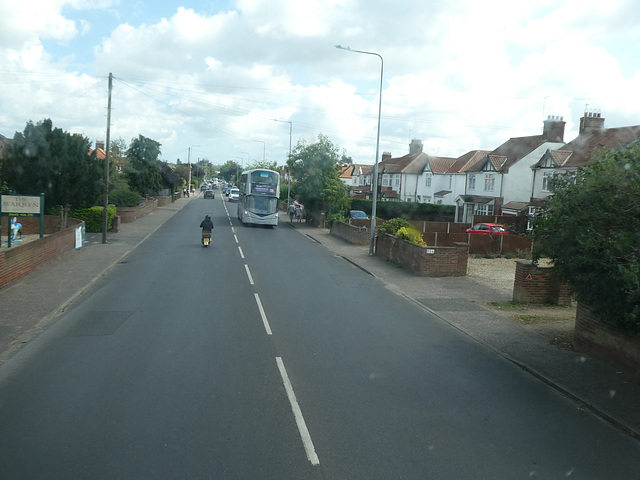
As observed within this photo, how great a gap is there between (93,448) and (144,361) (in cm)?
307

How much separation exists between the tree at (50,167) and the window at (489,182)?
→ 32488 mm

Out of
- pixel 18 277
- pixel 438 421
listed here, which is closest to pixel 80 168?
pixel 18 277

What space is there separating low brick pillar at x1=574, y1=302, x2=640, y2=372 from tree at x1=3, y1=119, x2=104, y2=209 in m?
24.0

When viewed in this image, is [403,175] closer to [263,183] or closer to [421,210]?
[421,210]

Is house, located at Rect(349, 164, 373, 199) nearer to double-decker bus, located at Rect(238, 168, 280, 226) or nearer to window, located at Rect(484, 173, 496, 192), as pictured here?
window, located at Rect(484, 173, 496, 192)

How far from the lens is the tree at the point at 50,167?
2553 centimetres

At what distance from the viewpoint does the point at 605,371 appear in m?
8.99

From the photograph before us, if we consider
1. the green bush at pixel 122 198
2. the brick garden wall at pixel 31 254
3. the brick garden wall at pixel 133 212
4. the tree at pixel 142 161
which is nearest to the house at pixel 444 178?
the tree at pixel 142 161

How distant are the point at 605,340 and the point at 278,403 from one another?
19.8 feet

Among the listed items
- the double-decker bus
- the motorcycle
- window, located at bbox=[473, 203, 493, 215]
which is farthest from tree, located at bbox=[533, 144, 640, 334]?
window, located at bbox=[473, 203, 493, 215]

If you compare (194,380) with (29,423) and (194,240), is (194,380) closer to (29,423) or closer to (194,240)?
(29,423)

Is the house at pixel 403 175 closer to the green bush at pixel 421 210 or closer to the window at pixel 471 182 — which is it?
the window at pixel 471 182

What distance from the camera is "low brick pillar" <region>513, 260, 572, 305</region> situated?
564 inches

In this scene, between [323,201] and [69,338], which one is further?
[323,201]
